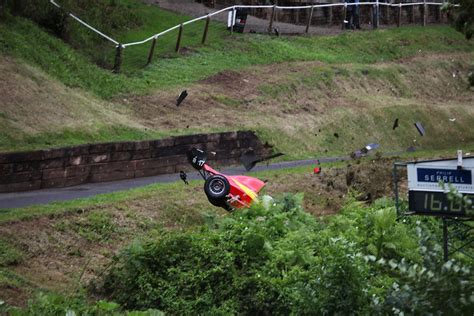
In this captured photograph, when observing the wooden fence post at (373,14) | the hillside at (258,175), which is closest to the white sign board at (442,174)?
the hillside at (258,175)

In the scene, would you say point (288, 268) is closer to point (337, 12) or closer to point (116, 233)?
point (116, 233)

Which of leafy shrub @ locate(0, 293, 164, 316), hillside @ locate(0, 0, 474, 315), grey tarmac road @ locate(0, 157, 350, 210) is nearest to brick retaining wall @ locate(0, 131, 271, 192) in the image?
grey tarmac road @ locate(0, 157, 350, 210)

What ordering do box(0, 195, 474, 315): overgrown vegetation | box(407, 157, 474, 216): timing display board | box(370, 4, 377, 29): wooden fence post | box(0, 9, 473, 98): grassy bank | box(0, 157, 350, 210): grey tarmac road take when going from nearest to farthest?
box(0, 195, 474, 315): overgrown vegetation < box(407, 157, 474, 216): timing display board < box(0, 157, 350, 210): grey tarmac road < box(0, 9, 473, 98): grassy bank < box(370, 4, 377, 29): wooden fence post

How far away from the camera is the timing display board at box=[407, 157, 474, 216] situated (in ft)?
48.1

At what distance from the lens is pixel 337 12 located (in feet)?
151

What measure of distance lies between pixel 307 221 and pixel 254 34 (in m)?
20.6

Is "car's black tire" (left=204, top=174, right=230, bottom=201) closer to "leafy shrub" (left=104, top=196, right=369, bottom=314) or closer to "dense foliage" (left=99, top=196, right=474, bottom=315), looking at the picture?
"dense foliage" (left=99, top=196, right=474, bottom=315)

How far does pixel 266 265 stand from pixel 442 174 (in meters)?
3.15

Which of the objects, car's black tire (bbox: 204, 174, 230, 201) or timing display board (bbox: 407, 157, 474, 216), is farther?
car's black tire (bbox: 204, 174, 230, 201)

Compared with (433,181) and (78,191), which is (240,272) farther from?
(78,191)

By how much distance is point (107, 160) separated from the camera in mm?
23953

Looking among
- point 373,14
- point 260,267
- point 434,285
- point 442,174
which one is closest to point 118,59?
point 260,267

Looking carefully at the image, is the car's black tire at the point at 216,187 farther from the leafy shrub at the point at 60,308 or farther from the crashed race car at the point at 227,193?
the leafy shrub at the point at 60,308

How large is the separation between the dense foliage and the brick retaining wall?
4.82 metres
